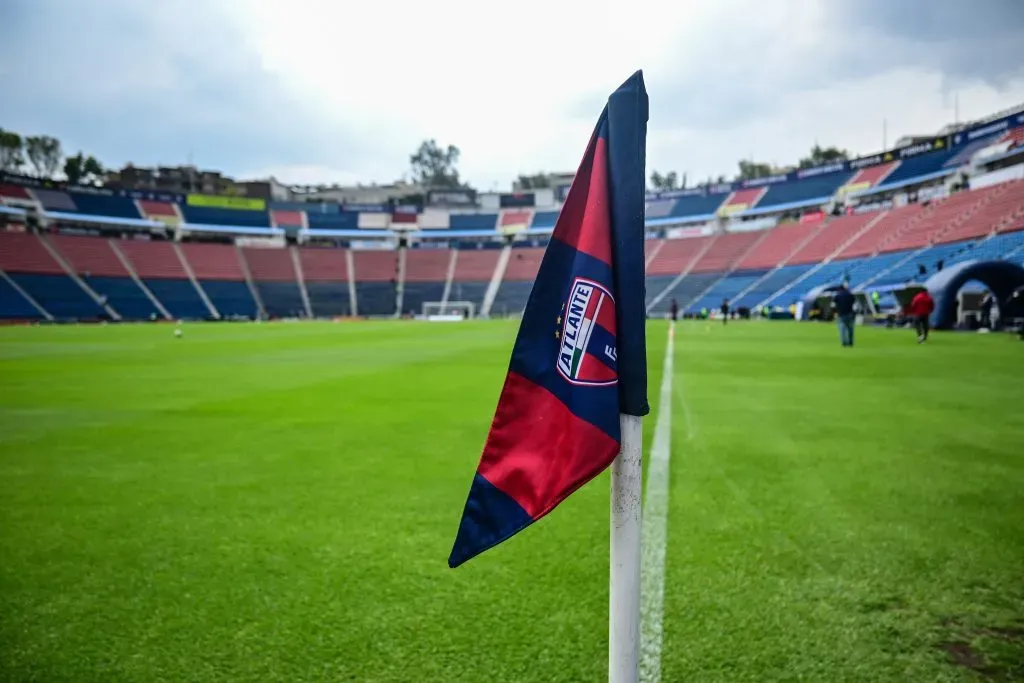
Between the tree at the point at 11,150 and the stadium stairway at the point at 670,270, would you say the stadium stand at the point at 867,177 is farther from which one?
the tree at the point at 11,150

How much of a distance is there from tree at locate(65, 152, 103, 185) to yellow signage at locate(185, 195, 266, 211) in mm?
21111

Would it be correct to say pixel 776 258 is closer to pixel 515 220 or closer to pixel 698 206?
pixel 698 206

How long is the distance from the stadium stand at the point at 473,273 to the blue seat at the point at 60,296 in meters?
33.7

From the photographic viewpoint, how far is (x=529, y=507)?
147 centimetres

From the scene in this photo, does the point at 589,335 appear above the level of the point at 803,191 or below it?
below

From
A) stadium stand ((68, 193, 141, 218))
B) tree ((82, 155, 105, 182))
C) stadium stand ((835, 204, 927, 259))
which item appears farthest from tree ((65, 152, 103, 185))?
stadium stand ((835, 204, 927, 259))

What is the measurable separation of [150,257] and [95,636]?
225ft

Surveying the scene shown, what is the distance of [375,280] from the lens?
6900 cm

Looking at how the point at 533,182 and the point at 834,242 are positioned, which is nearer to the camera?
the point at 834,242

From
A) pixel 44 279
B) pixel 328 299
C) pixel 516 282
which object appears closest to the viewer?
pixel 44 279

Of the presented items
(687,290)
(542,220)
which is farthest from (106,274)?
(687,290)

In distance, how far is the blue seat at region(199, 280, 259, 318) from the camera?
193 ft

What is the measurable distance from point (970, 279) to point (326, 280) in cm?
5932

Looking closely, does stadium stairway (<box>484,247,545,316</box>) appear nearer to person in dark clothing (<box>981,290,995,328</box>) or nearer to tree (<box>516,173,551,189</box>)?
tree (<box>516,173,551,189</box>)
